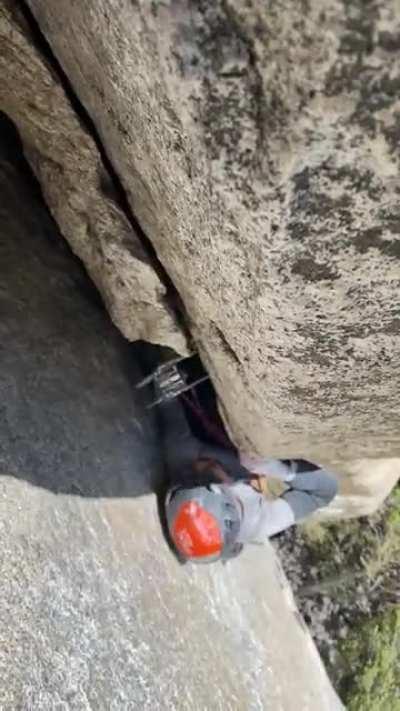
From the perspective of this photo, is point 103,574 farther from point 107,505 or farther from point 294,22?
point 294,22

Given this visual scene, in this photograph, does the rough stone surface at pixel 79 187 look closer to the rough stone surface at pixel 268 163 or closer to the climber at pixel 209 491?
the rough stone surface at pixel 268 163

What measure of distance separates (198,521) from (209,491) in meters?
0.08

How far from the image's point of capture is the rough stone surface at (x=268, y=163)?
20.4 inches

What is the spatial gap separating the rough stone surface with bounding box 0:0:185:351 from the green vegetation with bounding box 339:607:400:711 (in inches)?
74.9

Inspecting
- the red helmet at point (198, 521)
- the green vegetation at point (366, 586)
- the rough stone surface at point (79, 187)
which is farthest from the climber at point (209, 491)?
the green vegetation at point (366, 586)

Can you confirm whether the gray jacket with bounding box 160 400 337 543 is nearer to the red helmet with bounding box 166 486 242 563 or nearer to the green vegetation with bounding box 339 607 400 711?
the red helmet with bounding box 166 486 242 563

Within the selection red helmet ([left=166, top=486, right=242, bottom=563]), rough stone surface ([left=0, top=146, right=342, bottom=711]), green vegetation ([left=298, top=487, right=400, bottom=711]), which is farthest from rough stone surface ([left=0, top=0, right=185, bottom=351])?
green vegetation ([left=298, top=487, right=400, bottom=711])

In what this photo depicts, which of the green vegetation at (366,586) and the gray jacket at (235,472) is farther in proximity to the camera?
the green vegetation at (366,586)

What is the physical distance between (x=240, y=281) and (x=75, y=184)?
1.08ft

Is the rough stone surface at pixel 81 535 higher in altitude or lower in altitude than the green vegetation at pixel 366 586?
higher

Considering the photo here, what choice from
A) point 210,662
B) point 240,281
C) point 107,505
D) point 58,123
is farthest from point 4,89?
point 210,662

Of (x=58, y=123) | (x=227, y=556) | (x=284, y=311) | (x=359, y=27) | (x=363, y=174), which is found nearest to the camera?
(x=359, y=27)

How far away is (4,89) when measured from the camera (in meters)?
0.94

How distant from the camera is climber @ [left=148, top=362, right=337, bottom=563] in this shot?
4.79 feet
